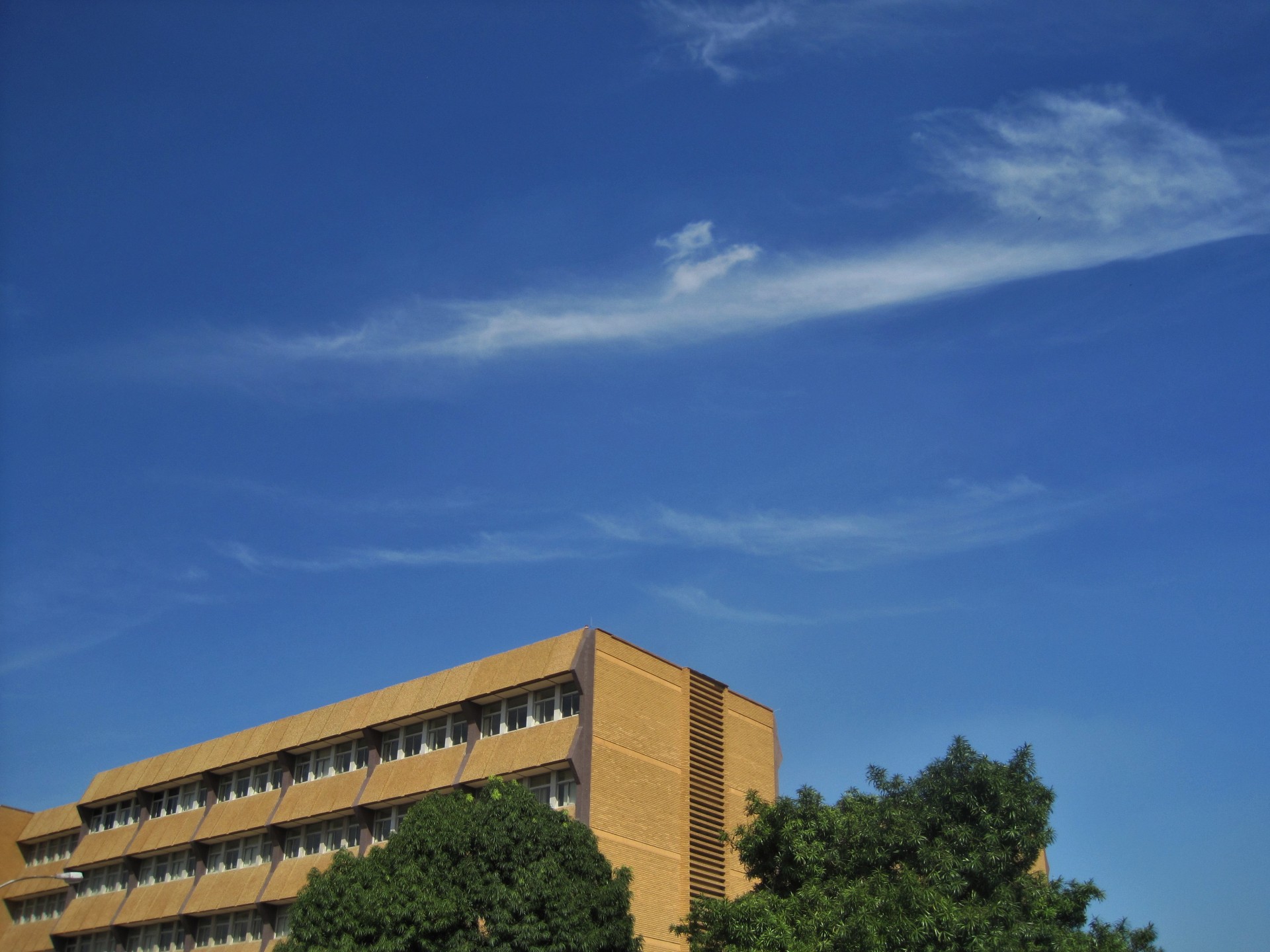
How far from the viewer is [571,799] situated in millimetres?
41594

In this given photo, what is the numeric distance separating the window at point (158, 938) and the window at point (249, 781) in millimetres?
5737

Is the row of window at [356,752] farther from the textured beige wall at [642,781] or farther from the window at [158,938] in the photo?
the window at [158,938]

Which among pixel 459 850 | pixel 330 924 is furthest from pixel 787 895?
pixel 330 924

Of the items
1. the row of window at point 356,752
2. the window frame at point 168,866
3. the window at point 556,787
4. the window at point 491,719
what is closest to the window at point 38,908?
the row of window at point 356,752

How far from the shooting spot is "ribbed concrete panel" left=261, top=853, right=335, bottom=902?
1938 inches

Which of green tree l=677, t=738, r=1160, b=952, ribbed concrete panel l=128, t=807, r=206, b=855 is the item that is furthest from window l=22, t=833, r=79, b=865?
green tree l=677, t=738, r=1160, b=952

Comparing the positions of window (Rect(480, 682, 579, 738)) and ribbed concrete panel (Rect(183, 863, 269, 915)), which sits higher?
window (Rect(480, 682, 579, 738))

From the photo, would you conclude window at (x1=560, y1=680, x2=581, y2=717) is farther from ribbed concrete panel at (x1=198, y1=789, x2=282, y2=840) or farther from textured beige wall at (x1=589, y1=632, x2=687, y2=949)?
ribbed concrete panel at (x1=198, y1=789, x2=282, y2=840)

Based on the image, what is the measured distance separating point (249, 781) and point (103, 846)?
449 inches

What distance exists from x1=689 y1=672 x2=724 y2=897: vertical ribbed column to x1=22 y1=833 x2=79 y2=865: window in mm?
37421

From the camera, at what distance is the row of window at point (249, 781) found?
54438 millimetres

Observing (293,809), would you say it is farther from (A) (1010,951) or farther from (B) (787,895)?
(A) (1010,951)

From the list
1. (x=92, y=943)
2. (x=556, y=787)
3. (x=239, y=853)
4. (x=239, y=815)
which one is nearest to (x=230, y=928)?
(x=239, y=853)

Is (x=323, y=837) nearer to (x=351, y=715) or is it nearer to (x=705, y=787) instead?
(x=351, y=715)
